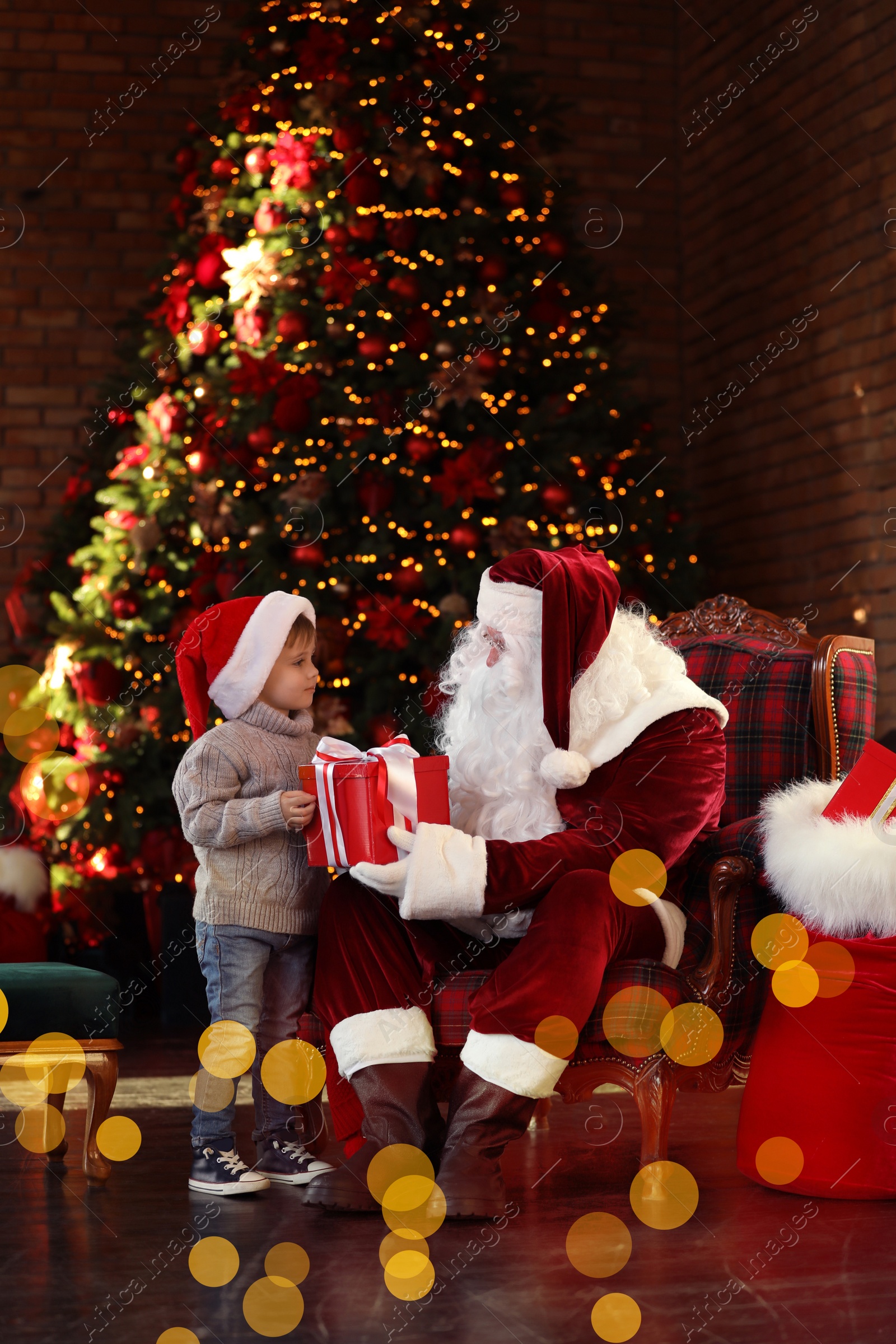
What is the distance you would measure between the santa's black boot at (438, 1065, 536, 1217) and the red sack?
53 centimetres

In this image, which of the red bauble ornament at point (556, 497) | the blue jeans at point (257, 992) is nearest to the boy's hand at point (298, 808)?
the blue jeans at point (257, 992)

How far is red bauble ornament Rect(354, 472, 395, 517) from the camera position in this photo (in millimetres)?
4203

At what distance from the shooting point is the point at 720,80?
19.2 feet

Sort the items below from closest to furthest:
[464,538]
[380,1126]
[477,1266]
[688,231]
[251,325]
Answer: [477,1266]
[380,1126]
[464,538]
[251,325]
[688,231]

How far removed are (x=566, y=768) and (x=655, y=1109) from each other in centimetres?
67

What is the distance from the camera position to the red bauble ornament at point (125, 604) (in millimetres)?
4629

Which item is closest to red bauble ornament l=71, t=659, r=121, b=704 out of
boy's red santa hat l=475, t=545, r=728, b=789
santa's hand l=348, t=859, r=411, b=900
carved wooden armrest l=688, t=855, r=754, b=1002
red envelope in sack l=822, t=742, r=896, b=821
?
boy's red santa hat l=475, t=545, r=728, b=789

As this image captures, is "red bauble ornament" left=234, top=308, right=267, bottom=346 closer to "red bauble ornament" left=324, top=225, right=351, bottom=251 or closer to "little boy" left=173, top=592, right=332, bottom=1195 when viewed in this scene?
"red bauble ornament" left=324, top=225, right=351, bottom=251

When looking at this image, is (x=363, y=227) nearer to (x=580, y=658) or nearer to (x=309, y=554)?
(x=309, y=554)

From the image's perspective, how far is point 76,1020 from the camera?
2969mm

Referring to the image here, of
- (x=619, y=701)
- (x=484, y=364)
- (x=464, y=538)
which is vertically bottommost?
(x=619, y=701)

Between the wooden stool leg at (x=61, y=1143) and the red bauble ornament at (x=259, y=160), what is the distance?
9.52 ft

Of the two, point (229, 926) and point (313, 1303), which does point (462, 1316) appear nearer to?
point (313, 1303)

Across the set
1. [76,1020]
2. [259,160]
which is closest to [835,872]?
[76,1020]
